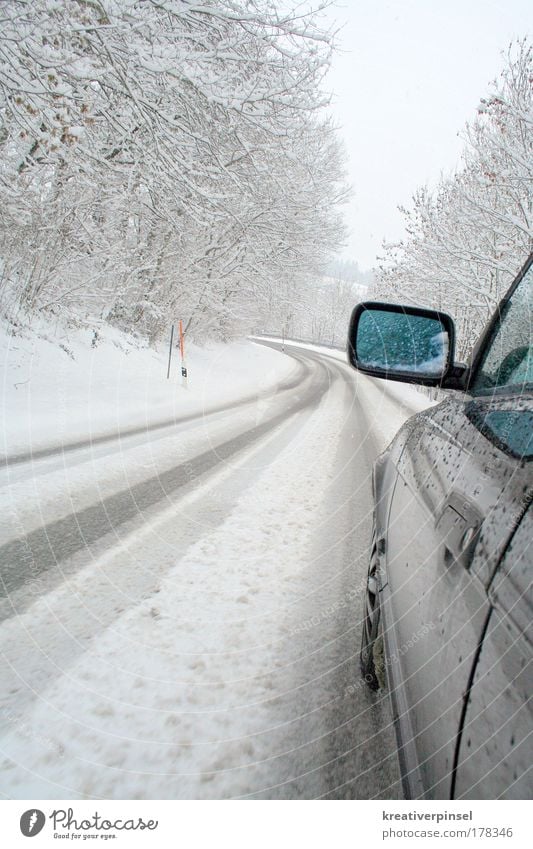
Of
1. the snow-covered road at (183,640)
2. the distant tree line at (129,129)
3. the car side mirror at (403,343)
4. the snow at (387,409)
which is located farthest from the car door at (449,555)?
the distant tree line at (129,129)

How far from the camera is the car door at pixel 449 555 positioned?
74 cm

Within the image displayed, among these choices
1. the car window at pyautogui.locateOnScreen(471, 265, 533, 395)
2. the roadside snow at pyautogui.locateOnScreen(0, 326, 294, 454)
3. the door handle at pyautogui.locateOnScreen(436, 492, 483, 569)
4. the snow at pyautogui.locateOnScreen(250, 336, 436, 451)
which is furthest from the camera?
the snow at pyautogui.locateOnScreen(250, 336, 436, 451)

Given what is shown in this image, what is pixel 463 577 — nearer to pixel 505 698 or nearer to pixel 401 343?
pixel 505 698

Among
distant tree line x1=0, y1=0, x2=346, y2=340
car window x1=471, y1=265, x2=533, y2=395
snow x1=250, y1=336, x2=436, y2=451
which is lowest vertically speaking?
snow x1=250, y1=336, x2=436, y2=451

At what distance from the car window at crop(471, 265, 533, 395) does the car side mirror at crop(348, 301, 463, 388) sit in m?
0.12

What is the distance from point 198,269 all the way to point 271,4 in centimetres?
976

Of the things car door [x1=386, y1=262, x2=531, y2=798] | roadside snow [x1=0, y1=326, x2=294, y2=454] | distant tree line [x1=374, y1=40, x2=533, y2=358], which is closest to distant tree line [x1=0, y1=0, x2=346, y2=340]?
roadside snow [x1=0, y1=326, x2=294, y2=454]

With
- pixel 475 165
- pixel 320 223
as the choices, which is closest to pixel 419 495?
pixel 475 165

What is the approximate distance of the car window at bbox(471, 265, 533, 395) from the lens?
1.45 metres

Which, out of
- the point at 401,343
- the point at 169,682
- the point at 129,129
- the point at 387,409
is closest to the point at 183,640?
the point at 169,682

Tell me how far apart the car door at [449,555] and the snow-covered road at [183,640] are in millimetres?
669
